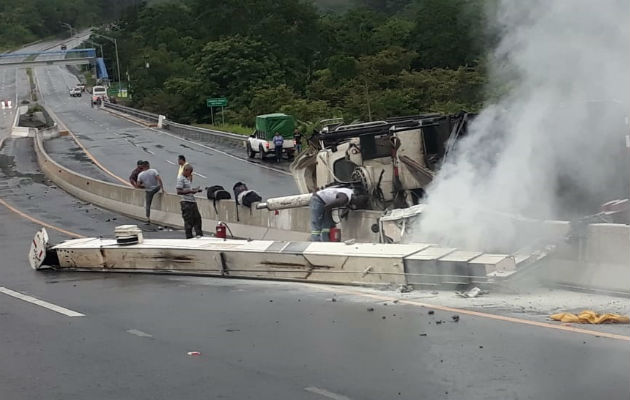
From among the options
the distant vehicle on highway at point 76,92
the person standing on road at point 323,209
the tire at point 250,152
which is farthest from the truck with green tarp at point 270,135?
the distant vehicle on highway at point 76,92

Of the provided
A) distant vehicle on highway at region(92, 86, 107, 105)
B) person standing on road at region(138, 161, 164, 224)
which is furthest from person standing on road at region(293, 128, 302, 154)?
distant vehicle on highway at region(92, 86, 107, 105)

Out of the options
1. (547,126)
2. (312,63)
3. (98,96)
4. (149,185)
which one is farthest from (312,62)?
(547,126)

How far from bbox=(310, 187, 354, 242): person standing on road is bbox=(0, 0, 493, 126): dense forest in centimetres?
3315

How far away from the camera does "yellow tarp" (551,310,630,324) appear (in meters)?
9.34

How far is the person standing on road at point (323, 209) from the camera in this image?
15.7m

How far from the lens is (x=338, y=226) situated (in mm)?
16766

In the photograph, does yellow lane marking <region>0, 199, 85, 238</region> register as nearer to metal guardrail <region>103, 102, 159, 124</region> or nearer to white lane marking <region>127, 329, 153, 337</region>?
white lane marking <region>127, 329, 153, 337</region>

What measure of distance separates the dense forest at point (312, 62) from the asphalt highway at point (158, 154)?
9123 millimetres

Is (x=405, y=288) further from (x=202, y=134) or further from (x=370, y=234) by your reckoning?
(x=202, y=134)

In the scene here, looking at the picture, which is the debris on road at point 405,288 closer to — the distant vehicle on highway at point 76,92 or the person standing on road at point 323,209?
the person standing on road at point 323,209

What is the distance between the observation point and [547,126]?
1238 centimetres

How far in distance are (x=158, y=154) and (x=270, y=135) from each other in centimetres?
760

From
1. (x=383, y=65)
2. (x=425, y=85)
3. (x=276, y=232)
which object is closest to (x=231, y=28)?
(x=383, y=65)

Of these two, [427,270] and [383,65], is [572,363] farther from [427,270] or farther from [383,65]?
[383,65]
